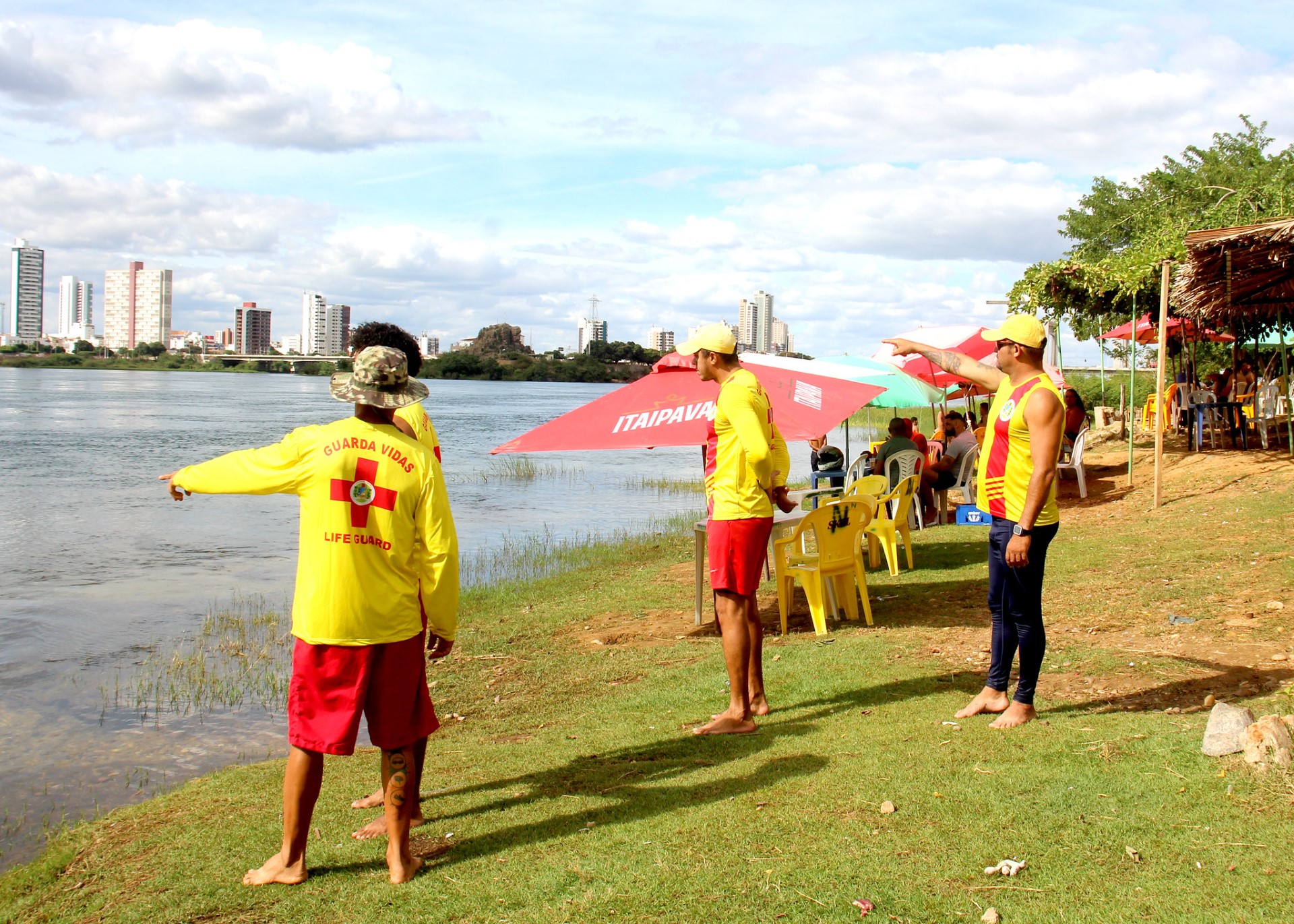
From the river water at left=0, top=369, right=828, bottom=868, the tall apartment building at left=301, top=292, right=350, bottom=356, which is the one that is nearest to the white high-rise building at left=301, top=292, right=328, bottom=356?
the tall apartment building at left=301, top=292, right=350, bottom=356

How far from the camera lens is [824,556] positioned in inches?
298

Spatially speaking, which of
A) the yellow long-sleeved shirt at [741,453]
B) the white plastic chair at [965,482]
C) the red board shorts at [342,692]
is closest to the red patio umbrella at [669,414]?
the yellow long-sleeved shirt at [741,453]

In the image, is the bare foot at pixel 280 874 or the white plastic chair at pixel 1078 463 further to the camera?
the white plastic chair at pixel 1078 463

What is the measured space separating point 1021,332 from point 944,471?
8.58 meters

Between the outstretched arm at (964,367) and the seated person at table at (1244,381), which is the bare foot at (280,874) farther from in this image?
the seated person at table at (1244,381)

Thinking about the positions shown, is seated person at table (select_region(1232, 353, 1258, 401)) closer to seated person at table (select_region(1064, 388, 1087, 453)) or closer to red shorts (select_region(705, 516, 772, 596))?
seated person at table (select_region(1064, 388, 1087, 453))

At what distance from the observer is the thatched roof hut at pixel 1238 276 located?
433 inches

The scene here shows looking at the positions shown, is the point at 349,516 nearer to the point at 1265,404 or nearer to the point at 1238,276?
the point at 1238,276

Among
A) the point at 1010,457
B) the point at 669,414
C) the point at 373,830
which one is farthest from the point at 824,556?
the point at 373,830

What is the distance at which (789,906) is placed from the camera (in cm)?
325

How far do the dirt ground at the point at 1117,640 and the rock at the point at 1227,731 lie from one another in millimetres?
932

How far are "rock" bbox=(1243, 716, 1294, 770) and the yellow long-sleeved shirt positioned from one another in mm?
2218

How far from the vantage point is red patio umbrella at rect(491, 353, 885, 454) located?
7.46 meters

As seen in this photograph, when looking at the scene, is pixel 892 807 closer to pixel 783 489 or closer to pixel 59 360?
pixel 783 489
